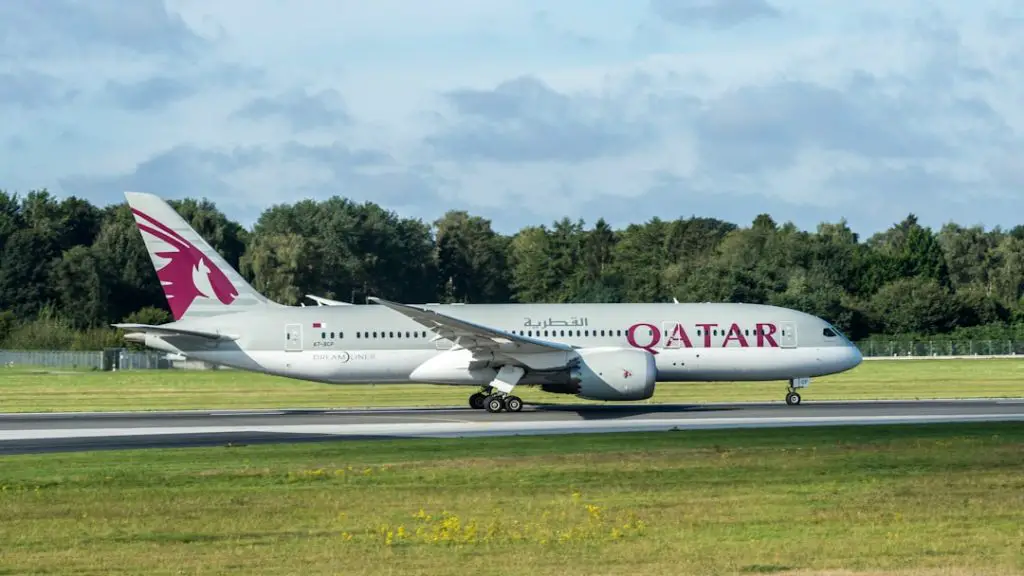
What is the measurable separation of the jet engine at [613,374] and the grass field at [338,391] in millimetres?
7519

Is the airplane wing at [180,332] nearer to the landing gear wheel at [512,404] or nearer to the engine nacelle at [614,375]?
the landing gear wheel at [512,404]

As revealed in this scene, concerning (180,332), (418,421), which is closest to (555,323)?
(418,421)

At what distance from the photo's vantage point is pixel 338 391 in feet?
174

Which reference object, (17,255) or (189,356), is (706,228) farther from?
(189,356)

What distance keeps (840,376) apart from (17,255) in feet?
252

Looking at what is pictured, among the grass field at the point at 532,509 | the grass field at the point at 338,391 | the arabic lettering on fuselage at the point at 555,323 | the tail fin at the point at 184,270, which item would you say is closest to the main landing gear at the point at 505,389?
the arabic lettering on fuselage at the point at 555,323

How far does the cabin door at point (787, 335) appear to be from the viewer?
41.3 m

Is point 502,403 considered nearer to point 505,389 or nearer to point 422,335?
point 505,389

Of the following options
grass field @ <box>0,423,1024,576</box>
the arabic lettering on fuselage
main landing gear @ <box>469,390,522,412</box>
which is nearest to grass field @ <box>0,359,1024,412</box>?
the arabic lettering on fuselage

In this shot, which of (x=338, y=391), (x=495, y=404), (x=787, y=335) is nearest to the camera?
(x=495, y=404)

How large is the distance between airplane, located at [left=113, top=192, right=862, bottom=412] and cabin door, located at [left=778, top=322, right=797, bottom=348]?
0.03 metres

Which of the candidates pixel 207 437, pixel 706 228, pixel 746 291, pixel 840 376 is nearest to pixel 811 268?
pixel 746 291

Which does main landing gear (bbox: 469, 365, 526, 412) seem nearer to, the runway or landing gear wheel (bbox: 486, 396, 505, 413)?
landing gear wheel (bbox: 486, 396, 505, 413)

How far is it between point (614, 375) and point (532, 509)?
64.4 ft
